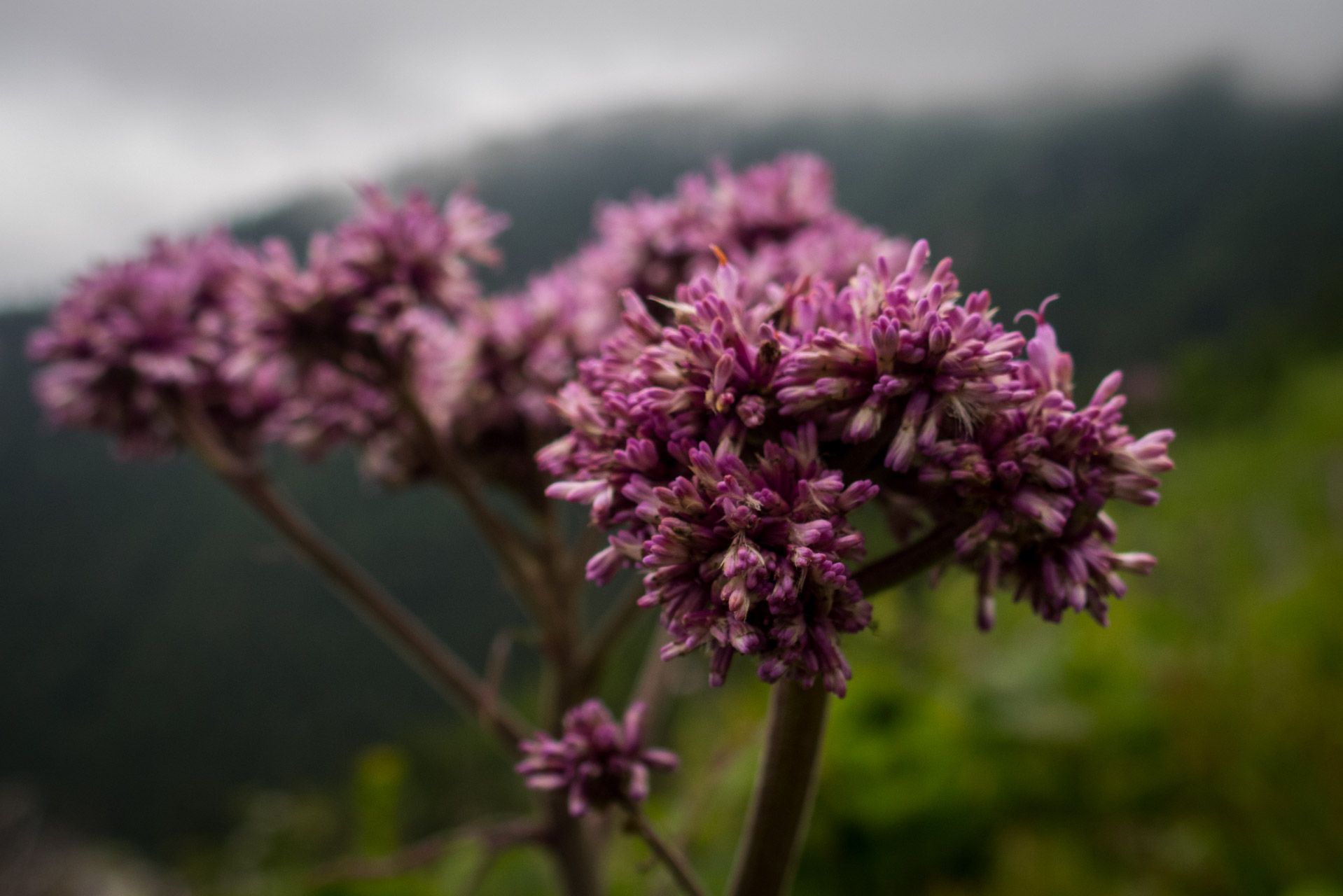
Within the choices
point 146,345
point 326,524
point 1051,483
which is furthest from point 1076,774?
point 326,524

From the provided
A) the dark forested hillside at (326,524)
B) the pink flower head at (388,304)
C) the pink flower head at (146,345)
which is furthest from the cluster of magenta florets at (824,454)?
the dark forested hillside at (326,524)

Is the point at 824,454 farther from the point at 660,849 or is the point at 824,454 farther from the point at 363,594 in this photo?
the point at 363,594

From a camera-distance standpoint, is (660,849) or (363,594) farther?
(363,594)

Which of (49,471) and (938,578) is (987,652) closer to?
(938,578)

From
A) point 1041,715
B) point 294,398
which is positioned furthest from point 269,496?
point 1041,715

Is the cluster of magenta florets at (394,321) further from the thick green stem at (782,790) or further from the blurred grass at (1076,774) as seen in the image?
the thick green stem at (782,790)

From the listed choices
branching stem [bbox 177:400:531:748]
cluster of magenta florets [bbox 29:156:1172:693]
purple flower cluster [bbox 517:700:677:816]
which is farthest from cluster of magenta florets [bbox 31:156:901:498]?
purple flower cluster [bbox 517:700:677:816]
